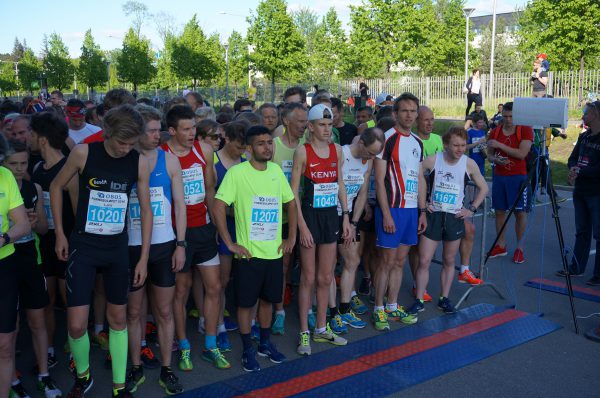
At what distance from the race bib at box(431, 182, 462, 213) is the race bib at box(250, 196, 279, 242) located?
2.13 m

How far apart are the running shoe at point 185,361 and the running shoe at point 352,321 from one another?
5.34ft

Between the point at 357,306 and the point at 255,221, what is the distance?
203cm

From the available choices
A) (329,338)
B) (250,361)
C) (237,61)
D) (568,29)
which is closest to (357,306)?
(329,338)

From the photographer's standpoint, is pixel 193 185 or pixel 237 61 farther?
pixel 237 61

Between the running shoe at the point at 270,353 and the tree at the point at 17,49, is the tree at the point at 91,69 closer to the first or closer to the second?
the running shoe at the point at 270,353

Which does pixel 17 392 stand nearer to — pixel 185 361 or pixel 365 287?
pixel 185 361

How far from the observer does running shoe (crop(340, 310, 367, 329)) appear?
5.53 meters

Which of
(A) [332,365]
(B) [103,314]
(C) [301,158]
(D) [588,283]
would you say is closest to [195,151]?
(C) [301,158]

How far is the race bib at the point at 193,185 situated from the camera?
4605mm

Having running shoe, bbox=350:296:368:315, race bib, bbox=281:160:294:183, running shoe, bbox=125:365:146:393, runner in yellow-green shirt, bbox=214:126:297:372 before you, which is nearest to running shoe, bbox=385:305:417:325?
running shoe, bbox=350:296:368:315

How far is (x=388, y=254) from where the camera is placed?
560 centimetres

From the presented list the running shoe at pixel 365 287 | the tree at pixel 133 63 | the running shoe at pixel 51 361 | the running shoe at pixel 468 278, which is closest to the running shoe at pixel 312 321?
the running shoe at pixel 365 287

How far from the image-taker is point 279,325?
5.42m

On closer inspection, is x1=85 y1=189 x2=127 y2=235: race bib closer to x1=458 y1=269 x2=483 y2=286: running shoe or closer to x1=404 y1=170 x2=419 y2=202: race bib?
x1=404 y1=170 x2=419 y2=202: race bib
